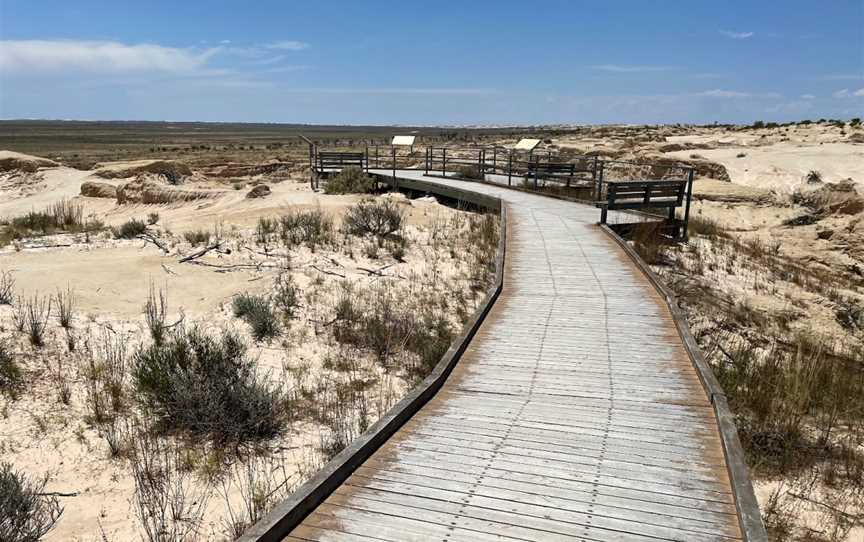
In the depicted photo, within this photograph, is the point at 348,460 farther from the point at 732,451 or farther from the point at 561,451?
the point at 732,451

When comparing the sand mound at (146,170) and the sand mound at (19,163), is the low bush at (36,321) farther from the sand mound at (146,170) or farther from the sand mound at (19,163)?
the sand mound at (19,163)

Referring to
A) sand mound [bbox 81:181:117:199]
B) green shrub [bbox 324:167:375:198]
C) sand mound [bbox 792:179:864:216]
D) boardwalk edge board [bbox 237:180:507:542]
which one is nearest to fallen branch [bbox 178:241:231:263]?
boardwalk edge board [bbox 237:180:507:542]

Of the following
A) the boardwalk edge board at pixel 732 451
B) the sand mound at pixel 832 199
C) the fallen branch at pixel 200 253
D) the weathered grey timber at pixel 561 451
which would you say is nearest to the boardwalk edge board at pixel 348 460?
the weathered grey timber at pixel 561 451

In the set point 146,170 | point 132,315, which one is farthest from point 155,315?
point 146,170

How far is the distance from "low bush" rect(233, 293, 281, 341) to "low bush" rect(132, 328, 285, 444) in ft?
4.54

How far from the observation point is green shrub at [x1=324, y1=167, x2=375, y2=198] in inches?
908

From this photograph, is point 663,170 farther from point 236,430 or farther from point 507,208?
point 236,430

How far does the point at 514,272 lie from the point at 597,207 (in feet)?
26.8

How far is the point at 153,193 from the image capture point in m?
22.8

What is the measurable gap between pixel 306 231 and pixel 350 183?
33.6 feet

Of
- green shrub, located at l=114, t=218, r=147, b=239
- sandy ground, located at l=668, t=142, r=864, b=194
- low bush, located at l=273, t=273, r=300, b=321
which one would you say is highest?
sandy ground, located at l=668, t=142, r=864, b=194

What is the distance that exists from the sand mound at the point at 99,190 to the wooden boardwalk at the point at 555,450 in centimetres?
2220

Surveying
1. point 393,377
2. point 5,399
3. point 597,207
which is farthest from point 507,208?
point 5,399

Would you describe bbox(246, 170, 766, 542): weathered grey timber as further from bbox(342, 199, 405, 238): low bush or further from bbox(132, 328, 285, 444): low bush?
bbox(342, 199, 405, 238): low bush
